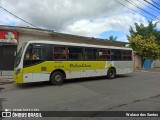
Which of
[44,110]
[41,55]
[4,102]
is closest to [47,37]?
[41,55]

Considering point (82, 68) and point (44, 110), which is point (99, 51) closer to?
point (82, 68)

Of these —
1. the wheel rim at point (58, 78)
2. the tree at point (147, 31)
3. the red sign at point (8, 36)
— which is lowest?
the wheel rim at point (58, 78)

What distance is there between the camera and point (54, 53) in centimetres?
1408

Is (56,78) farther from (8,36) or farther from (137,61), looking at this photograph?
(137,61)

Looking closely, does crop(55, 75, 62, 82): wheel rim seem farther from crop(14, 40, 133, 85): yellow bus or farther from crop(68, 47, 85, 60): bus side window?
crop(68, 47, 85, 60): bus side window

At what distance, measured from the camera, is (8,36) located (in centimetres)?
1773

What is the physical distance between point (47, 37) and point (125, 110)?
13817 millimetres

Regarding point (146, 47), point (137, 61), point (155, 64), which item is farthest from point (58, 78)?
point (155, 64)

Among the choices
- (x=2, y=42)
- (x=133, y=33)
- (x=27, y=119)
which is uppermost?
(x=133, y=33)

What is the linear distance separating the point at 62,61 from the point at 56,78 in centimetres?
115

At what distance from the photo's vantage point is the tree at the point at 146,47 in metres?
32.5

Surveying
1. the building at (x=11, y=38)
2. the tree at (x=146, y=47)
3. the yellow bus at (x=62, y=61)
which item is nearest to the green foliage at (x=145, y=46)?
the tree at (x=146, y=47)

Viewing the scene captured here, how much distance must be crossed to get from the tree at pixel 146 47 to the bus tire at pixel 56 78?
20972 millimetres

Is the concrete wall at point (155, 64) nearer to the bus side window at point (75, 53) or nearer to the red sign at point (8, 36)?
the bus side window at point (75, 53)
